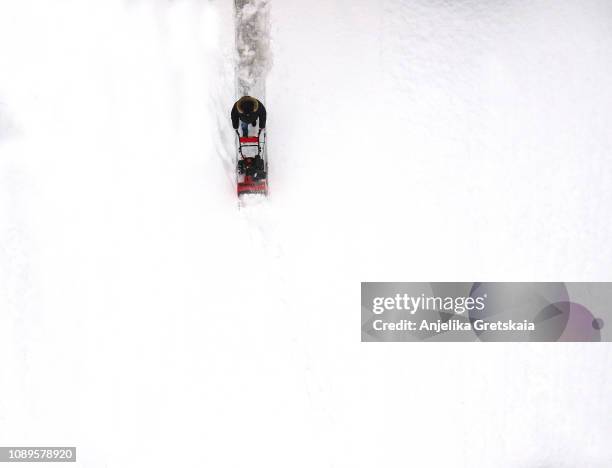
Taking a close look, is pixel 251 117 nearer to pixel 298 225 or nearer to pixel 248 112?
pixel 248 112

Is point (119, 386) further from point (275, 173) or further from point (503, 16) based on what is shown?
point (503, 16)

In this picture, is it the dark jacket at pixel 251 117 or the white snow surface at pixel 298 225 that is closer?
the dark jacket at pixel 251 117

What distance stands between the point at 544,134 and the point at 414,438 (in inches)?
163

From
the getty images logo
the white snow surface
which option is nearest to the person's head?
the white snow surface

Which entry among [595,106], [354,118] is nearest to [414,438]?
[354,118]

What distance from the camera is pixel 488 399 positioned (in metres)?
5.39

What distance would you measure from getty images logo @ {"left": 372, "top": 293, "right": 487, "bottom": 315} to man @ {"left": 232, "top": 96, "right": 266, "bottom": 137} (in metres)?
2.66

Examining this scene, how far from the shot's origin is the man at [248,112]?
15.7ft
